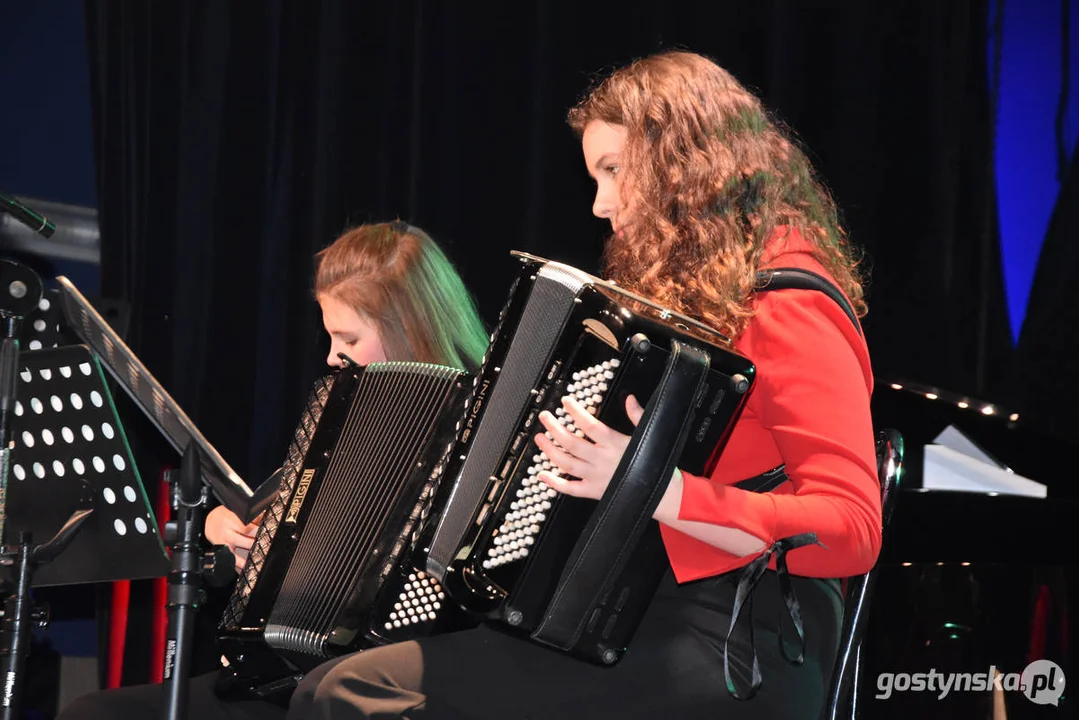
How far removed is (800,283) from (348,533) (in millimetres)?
887

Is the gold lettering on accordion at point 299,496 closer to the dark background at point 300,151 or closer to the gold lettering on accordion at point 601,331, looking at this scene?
the gold lettering on accordion at point 601,331

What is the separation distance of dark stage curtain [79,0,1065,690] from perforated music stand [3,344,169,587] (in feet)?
4.41

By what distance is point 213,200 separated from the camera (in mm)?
3627

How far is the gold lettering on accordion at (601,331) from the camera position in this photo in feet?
5.04

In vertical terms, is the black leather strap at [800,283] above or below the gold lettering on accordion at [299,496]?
above

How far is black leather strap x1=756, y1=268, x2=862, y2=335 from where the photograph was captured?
167 centimetres

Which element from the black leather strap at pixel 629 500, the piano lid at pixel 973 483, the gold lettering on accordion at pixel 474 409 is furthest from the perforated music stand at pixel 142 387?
the piano lid at pixel 973 483

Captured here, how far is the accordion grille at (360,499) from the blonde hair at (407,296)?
55 centimetres

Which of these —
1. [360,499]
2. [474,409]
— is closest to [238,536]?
[360,499]

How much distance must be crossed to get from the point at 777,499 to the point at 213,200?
2.53m

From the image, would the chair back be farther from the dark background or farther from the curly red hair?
the dark background

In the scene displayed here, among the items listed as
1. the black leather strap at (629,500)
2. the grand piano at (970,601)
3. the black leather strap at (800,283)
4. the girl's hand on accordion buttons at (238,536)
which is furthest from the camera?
the girl's hand on accordion buttons at (238,536)

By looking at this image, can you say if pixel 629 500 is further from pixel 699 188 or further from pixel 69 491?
pixel 69 491

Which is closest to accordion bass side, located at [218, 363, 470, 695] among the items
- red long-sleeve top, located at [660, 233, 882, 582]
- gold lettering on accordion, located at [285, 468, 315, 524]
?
gold lettering on accordion, located at [285, 468, 315, 524]
